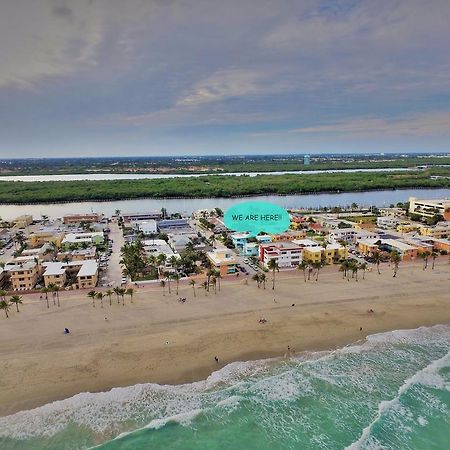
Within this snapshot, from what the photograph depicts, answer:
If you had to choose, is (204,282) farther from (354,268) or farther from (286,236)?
(286,236)

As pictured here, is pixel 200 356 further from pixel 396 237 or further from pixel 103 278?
pixel 396 237

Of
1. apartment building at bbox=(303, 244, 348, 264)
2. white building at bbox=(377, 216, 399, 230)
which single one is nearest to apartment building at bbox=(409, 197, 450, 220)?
white building at bbox=(377, 216, 399, 230)

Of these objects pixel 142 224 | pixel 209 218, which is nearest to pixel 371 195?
pixel 209 218

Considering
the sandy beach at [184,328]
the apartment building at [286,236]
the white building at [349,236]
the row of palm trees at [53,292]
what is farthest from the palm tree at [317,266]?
the row of palm trees at [53,292]

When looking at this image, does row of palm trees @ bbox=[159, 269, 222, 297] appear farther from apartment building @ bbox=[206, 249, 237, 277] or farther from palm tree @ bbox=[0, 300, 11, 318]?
palm tree @ bbox=[0, 300, 11, 318]

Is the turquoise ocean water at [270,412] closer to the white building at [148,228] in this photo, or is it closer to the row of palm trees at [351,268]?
the row of palm trees at [351,268]

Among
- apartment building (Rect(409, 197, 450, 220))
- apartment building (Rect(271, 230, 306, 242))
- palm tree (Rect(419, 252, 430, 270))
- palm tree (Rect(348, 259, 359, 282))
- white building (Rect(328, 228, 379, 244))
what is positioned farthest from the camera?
apartment building (Rect(409, 197, 450, 220))
